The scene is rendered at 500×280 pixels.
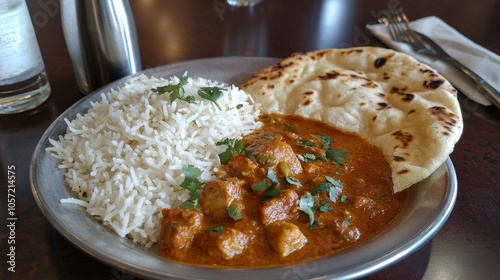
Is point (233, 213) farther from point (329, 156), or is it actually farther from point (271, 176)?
point (329, 156)

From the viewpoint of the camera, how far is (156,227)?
1582mm

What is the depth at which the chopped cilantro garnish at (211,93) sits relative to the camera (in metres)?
2.05

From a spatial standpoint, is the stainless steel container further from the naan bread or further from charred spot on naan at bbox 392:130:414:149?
charred spot on naan at bbox 392:130:414:149

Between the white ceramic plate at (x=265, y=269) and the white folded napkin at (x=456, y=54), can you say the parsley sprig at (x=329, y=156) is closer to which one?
the white ceramic plate at (x=265, y=269)

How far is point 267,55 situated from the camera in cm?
305

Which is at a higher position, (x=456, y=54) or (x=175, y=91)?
(x=175, y=91)

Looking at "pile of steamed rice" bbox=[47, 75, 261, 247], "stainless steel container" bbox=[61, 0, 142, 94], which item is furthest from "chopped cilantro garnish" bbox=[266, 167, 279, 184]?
"stainless steel container" bbox=[61, 0, 142, 94]

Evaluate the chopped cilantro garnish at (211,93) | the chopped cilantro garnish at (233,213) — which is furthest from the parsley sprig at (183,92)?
the chopped cilantro garnish at (233,213)

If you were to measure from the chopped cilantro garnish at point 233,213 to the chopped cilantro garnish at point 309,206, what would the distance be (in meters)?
0.23

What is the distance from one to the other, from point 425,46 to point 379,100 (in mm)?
1026

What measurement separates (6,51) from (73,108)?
44cm

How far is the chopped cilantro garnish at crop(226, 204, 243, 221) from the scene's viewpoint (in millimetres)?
1567

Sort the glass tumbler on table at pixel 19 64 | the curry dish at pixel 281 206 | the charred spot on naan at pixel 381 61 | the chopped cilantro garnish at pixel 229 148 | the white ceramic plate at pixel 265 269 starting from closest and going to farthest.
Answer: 1. the white ceramic plate at pixel 265 269
2. the curry dish at pixel 281 206
3. the chopped cilantro garnish at pixel 229 148
4. the glass tumbler on table at pixel 19 64
5. the charred spot on naan at pixel 381 61

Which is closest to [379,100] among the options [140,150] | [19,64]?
[140,150]
